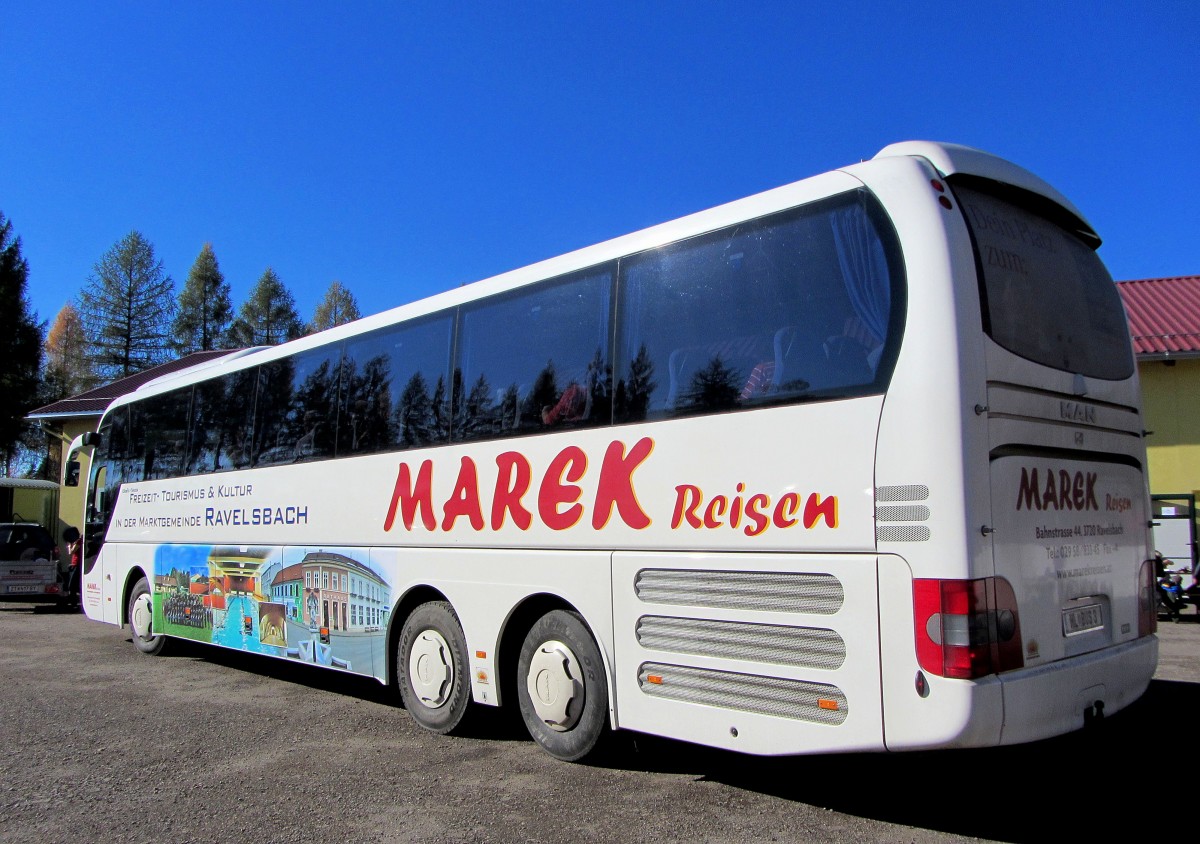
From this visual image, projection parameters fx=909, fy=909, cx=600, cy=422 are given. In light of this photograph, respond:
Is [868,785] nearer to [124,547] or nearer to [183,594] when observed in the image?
[183,594]

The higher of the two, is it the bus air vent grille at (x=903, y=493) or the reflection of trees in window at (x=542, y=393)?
the reflection of trees in window at (x=542, y=393)

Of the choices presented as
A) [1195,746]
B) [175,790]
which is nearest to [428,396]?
[175,790]

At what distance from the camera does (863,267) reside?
4.64 meters

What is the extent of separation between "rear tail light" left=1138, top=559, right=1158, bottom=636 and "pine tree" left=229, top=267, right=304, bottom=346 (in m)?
58.2

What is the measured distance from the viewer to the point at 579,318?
20.6ft

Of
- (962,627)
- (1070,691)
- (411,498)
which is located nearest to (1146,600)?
(1070,691)

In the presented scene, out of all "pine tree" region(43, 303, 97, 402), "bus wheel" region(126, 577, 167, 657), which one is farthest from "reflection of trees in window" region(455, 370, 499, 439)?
"pine tree" region(43, 303, 97, 402)

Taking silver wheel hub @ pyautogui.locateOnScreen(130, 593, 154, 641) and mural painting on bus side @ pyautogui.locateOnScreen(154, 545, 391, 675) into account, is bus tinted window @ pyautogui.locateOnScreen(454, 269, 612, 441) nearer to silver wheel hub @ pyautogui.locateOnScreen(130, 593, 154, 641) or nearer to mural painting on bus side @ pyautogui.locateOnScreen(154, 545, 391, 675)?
mural painting on bus side @ pyautogui.locateOnScreen(154, 545, 391, 675)

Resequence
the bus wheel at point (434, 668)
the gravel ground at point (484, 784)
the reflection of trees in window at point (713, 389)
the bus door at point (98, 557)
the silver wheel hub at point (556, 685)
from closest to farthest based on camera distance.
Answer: the gravel ground at point (484, 784) < the reflection of trees in window at point (713, 389) < the silver wheel hub at point (556, 685) < the bus wheel at point (434, 668) < the bus door at point (98, 557)

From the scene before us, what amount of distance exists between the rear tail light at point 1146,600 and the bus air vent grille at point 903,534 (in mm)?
2259

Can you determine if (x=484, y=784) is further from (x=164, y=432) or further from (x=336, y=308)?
(x=336, y=308)

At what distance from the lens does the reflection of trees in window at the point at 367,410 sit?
7906 millimetres

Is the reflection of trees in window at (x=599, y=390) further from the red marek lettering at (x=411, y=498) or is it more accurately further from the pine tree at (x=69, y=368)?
the pine tree at (x=69, y=368)

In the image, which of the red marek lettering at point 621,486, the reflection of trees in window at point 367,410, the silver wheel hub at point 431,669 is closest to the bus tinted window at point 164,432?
the reflection of trees in window at point 367,410
